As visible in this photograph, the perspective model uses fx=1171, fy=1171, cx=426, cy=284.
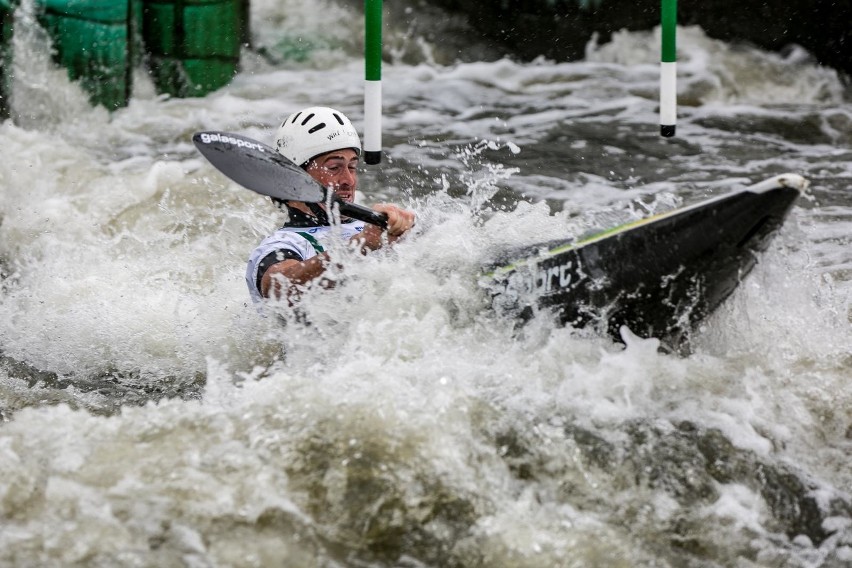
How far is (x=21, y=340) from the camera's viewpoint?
523 cm

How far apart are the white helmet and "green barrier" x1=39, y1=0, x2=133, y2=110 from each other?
458cm

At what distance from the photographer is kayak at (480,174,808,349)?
3863 millimetres

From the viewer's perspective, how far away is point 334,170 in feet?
15.4

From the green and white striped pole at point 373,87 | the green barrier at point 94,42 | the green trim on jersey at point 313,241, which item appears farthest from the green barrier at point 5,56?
the green trim on jersey at point 313,241

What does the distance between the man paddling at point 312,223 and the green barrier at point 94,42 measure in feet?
14.7

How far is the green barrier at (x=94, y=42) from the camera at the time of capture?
340 inches

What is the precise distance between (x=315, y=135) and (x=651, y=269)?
1469 mm

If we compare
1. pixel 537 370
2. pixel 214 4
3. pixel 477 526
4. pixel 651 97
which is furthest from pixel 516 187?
pixel 477 526

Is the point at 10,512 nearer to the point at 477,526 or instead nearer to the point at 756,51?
the point at 477,526

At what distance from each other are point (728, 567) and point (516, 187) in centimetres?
468

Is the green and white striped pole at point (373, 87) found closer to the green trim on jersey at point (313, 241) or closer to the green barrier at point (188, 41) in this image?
the green trim on jersey at point (313, 241)

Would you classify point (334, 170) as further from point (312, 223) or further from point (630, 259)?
point (630, 259)

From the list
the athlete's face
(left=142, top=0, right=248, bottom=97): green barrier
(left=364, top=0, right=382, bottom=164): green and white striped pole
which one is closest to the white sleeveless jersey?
the athlete's face

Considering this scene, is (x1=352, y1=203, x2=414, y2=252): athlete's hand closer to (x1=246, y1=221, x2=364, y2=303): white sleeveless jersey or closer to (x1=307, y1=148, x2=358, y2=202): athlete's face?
(x1=246, y1=221, x2=364, y2=303): white sleeveless jersey
